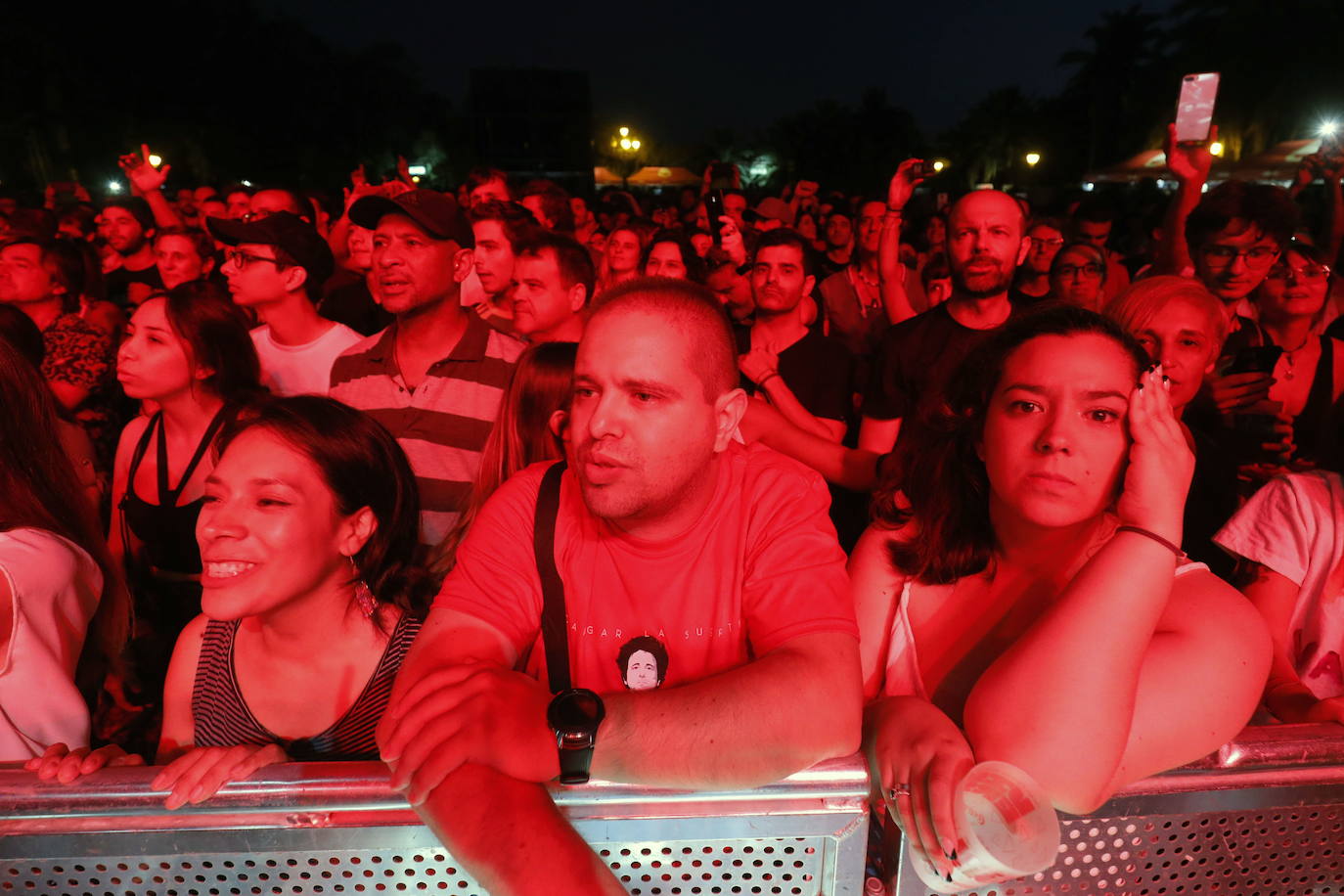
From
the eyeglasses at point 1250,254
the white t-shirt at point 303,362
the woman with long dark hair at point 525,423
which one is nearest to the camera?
the woman with long dark hair at point 525,423

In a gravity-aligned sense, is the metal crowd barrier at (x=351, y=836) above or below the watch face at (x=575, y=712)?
below

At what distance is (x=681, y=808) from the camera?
4.68 feet

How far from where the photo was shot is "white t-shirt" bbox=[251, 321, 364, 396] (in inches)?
180

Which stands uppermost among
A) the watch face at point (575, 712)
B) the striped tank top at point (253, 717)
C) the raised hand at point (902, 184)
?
the raised hand at point (902, 184)

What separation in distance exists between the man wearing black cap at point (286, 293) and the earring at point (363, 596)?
2328mm

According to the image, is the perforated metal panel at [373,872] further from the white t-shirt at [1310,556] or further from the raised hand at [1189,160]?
the raised hand at [1189,160]

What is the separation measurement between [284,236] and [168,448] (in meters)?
1.49

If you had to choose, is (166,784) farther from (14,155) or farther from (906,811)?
(14,155)

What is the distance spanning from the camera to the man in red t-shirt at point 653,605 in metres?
1.44

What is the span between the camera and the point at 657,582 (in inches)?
75.8

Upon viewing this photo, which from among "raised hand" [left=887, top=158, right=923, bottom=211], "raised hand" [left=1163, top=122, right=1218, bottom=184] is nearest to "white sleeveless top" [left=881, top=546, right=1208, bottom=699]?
"raised hand" [left=887, top=158, right=923, bottom=211]

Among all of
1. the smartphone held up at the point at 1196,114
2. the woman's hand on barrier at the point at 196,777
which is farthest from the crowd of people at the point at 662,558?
the smartphone held up at the point at 1196,114

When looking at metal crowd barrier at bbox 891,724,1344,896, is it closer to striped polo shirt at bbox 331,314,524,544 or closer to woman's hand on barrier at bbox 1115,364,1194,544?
woman's hand on barrier at bbox 1115,364,1194,544

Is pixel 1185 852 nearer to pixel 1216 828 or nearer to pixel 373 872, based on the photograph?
pixel 1216 828
